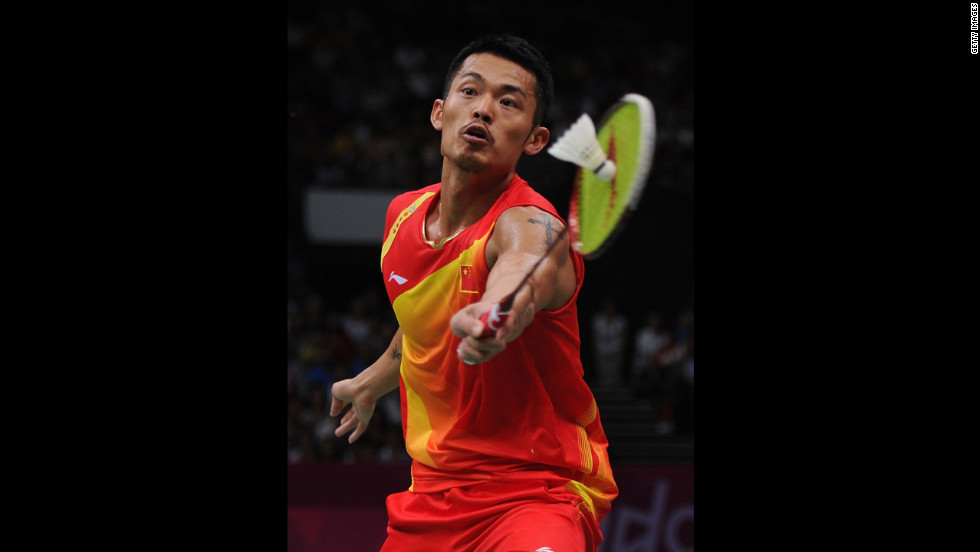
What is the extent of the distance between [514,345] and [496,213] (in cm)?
48

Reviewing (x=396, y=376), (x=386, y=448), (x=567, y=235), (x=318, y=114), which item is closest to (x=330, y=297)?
(x=318, y=114)

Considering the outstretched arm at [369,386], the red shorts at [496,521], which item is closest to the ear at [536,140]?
the outstretched arm at [369,386]

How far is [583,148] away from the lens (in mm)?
3219

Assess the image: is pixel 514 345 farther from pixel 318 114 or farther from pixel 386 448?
pixel 318 114

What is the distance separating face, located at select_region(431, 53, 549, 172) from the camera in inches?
138

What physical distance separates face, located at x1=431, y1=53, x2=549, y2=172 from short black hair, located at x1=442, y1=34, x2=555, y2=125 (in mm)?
26

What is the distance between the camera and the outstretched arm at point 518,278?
2.70 m

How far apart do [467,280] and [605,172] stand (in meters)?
0.64

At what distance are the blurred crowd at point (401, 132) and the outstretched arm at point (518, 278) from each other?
565cm

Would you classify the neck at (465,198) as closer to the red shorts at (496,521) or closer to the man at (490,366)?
the man at (490,366)

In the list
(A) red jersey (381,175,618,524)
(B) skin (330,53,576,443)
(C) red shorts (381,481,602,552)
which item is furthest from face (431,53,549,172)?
(C) red shorts (381,481,602,552)

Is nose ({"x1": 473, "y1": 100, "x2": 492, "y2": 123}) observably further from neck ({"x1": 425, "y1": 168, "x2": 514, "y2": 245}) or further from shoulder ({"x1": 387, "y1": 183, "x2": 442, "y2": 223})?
shoulder ({"x1": 387, "y1": 183, "x2": 442, "y2": 223})

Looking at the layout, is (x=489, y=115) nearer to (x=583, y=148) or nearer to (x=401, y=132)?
(x=583, y=148)

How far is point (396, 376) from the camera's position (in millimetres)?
4164
